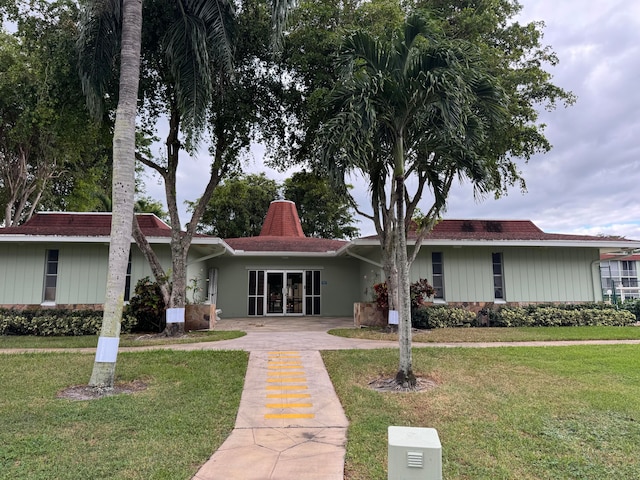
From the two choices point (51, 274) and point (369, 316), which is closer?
point (51, 274)

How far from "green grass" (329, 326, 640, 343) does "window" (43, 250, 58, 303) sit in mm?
8735

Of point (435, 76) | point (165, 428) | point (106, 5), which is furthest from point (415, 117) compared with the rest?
point (106, 5)

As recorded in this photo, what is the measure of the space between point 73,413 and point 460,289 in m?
12.0

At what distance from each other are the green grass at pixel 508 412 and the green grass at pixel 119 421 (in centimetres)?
156

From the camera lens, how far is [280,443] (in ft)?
13.6

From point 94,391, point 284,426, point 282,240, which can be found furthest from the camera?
point 282,240

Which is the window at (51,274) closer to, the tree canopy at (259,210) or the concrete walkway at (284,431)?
the concrete walkway at (284,431)

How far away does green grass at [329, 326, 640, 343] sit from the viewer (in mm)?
10423

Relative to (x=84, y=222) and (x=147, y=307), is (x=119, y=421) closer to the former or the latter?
(x=147, y=307)

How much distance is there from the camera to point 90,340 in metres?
10.2

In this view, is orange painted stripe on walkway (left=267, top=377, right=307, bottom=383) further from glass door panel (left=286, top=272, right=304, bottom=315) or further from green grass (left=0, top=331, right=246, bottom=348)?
glass door panel (left=286, top=272, right=304, bottom=315)

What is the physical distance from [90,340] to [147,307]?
178 cm

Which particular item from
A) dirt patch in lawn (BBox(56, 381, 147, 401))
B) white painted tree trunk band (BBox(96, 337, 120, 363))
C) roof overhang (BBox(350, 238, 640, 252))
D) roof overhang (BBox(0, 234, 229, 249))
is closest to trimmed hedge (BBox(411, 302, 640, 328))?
roof overhang (BBox(350, 238, 640, 252))

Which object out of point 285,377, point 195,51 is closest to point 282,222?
point 195,51
